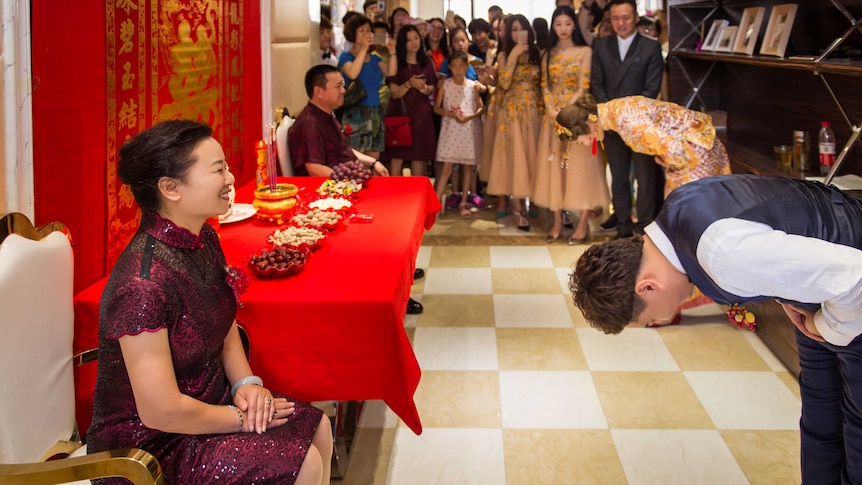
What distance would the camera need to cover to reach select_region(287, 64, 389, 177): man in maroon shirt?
3.39 m

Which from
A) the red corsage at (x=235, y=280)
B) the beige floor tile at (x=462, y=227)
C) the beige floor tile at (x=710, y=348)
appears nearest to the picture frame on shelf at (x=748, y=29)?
the beige floor tile at (x=710, y=348)

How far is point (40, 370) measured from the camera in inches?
62.7

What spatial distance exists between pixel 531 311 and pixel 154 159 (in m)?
2.44

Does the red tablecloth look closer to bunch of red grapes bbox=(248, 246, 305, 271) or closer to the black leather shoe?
bunch of red grapes bbox=(248, 246, 305, 271)

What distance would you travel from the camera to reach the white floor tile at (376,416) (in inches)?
104

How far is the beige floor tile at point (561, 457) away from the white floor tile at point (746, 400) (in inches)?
18.2

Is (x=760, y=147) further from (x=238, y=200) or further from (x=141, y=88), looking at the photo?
(x=141, y=88)

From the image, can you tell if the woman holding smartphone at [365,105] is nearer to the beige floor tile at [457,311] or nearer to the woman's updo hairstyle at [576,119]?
the beige floor tile at [457,311]

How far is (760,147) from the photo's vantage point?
4.06 m

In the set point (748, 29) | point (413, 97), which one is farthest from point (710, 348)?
point (413, 97)

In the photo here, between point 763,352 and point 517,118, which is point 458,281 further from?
point 763,352

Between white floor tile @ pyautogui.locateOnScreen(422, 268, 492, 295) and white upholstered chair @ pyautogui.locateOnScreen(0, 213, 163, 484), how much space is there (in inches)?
94.5

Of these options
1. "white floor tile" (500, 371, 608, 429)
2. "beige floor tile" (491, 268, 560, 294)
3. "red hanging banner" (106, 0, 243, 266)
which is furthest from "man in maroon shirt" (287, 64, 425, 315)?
"white floor tile" (500, 371, 608, 429)

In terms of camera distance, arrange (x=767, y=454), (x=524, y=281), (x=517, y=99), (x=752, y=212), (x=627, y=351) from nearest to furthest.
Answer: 1. (x=752, y=212)
2. (x=767, y=454)
3. (x=627, y=351)
4. (x=524, y=281)
5. (x=517, y=99)
